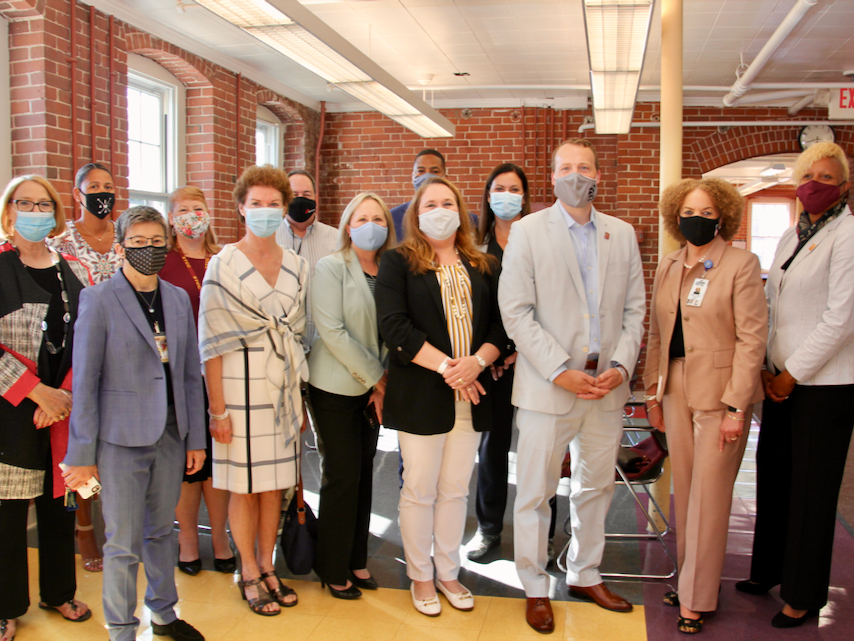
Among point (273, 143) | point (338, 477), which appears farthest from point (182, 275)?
point (273, 143)

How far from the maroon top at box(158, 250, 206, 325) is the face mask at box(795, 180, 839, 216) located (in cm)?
257

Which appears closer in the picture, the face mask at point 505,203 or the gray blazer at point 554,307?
the gray blazer at point 554,307

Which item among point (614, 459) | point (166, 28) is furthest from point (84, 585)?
point (166, 28)

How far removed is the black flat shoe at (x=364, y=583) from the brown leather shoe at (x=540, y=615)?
2.29 ft

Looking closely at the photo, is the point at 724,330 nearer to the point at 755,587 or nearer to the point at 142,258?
the point at 755,587

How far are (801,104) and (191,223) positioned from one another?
24.4 feet

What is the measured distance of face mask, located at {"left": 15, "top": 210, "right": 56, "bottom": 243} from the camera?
2.54m

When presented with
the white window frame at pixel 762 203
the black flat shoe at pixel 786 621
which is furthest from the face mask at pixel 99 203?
the white window frame at pixel 762 203

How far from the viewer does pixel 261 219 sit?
9.02 feet

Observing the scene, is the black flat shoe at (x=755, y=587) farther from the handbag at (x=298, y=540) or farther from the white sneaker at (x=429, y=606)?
the handbag at (x=298, y=540)

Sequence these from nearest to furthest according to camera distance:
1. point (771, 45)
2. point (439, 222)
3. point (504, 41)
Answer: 1. point (439, 222)
2. point (771, 45)
3. point (504, 41)

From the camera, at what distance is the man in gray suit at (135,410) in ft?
7.49

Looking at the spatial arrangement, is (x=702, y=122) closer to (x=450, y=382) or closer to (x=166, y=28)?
(x=166, y=28)

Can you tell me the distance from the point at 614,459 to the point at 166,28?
5398mm
